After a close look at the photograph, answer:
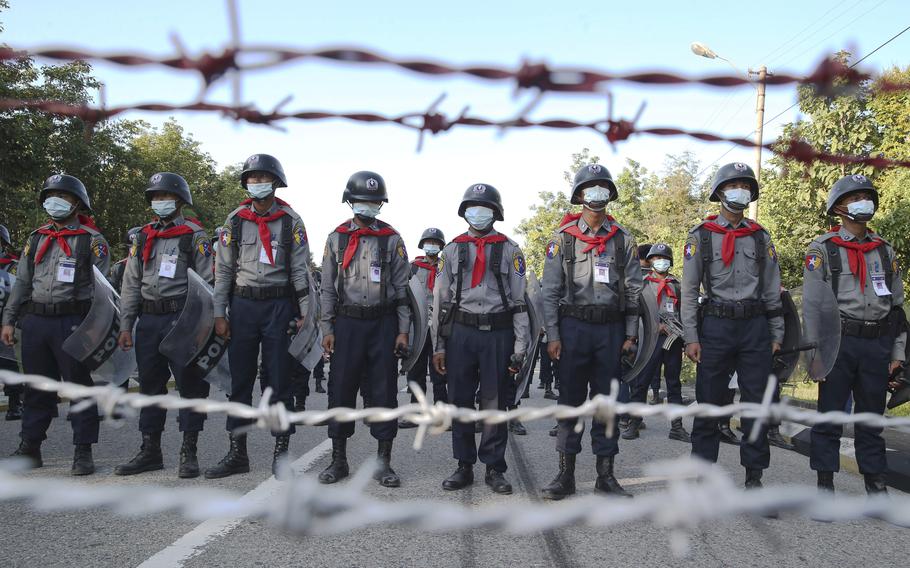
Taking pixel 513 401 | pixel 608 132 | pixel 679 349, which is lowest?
pixel 513 401

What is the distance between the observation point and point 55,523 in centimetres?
358

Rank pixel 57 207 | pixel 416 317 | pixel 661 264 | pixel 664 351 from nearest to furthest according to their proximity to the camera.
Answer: pixel 57 207 < pixel 416 317 < pixel 664 351 < pixel 661 264

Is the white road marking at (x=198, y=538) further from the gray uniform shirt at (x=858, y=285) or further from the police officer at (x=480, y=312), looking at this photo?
the gray uniform shirt at (x=858, y=285)

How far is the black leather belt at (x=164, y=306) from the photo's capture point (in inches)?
201

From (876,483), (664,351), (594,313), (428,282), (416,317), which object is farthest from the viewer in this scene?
(428,282)

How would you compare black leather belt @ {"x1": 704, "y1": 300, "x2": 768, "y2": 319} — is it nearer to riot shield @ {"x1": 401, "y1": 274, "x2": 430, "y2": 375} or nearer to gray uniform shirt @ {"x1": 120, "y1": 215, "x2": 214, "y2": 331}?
riot shield @ {"x1": 401, "y1": 274, "x2": 430, "y2": 375}

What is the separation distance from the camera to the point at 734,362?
4.71m

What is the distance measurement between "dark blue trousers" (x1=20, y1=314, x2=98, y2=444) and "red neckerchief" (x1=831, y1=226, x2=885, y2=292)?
5.67 meters

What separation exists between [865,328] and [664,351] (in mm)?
3467

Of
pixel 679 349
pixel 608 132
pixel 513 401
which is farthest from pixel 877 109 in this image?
pixel 608 132

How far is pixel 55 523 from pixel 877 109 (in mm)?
16566

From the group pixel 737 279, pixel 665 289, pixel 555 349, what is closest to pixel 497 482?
pixel 555 349

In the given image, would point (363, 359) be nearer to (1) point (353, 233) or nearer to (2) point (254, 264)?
(1) point (353, 233)

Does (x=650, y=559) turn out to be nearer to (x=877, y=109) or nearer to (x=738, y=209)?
(x=738, y=209)
